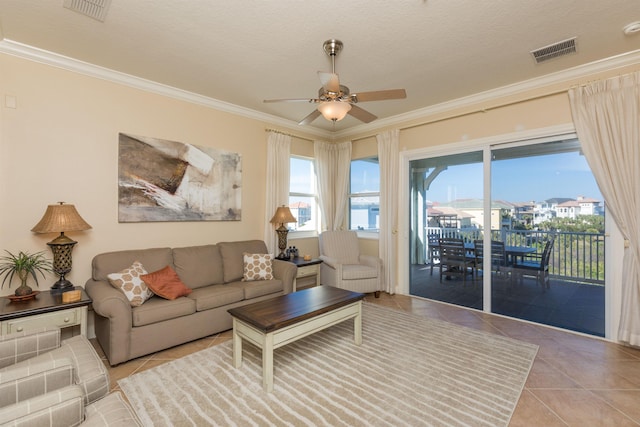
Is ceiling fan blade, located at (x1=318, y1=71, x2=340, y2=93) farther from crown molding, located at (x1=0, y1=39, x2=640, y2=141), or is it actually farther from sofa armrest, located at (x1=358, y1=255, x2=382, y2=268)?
sofa armrest, located at (x1=358, y1=255, x2=382, y2=268)

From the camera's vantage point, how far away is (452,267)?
14.4 feet

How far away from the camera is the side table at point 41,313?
2227 millimetres

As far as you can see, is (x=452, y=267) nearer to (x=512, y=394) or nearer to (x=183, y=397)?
(x=512, y=394)

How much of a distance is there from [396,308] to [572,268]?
207 cm

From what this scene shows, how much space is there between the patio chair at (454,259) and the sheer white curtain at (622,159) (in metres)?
1.54

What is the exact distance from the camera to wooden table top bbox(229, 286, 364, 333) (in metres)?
2.30

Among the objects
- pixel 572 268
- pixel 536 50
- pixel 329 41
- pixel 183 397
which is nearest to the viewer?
pixel 183 397

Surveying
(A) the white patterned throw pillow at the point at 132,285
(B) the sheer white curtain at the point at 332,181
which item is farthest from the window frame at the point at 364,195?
(A) the white patterned throw pillow at the point at 132,285

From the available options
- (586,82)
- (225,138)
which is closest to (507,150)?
(586,82)

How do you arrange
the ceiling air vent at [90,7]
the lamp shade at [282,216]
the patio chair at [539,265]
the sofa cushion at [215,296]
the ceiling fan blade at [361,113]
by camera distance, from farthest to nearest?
1. the lamp shade at [282,216]
2. the patio chair at [539,265]
3. the sofa cushion at [215,296]
4. the ceiling fan blade at [361,113]
5. the ceiling air vent at [90,7]

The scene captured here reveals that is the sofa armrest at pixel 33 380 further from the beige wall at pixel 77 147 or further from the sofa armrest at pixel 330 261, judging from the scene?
the sofa armrest at pixel 330 261

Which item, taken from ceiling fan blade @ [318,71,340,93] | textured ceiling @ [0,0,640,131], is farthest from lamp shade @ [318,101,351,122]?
textured ceiling @ [0,0,640,131]

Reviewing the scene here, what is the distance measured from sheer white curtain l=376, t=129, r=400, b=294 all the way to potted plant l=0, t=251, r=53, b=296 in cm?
419

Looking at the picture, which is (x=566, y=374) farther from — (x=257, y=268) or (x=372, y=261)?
(x=257, y=268)
